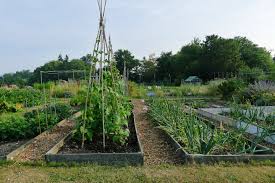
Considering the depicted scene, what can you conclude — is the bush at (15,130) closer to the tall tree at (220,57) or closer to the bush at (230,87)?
the bush at (230,87)

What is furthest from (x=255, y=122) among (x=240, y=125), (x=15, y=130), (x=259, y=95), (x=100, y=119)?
(x=259, y=95)

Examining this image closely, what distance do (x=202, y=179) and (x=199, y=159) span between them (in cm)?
69

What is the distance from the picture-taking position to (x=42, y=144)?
5.83 m

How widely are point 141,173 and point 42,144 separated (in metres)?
2.48

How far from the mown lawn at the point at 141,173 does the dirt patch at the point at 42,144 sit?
1.78 feet

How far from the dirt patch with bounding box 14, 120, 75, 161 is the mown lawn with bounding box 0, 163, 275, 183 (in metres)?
0.54

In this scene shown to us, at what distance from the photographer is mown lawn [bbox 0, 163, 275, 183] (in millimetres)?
3832

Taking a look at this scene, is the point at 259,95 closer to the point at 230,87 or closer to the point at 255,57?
the point at 230,87

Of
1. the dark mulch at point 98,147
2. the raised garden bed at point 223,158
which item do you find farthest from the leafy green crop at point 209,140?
the dark mulch at point 98,147

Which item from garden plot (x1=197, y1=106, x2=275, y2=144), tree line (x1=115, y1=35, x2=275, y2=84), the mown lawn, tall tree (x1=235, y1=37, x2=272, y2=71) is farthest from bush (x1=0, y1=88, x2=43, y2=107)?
tall tree (x1=235, y1=37, x2=272, y2=71)

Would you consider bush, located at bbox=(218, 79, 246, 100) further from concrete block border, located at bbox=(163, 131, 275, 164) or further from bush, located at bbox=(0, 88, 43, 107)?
concrete block border, located at bbox=(163, 131, 275, 164)

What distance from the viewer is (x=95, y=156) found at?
15.1ft

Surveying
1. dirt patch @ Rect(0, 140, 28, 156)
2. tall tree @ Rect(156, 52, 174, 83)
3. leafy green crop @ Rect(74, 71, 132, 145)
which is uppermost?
tall tree @ Rect(156, 52, 174, 83)

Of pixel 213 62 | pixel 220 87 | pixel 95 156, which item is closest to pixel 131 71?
pixel 213 62
